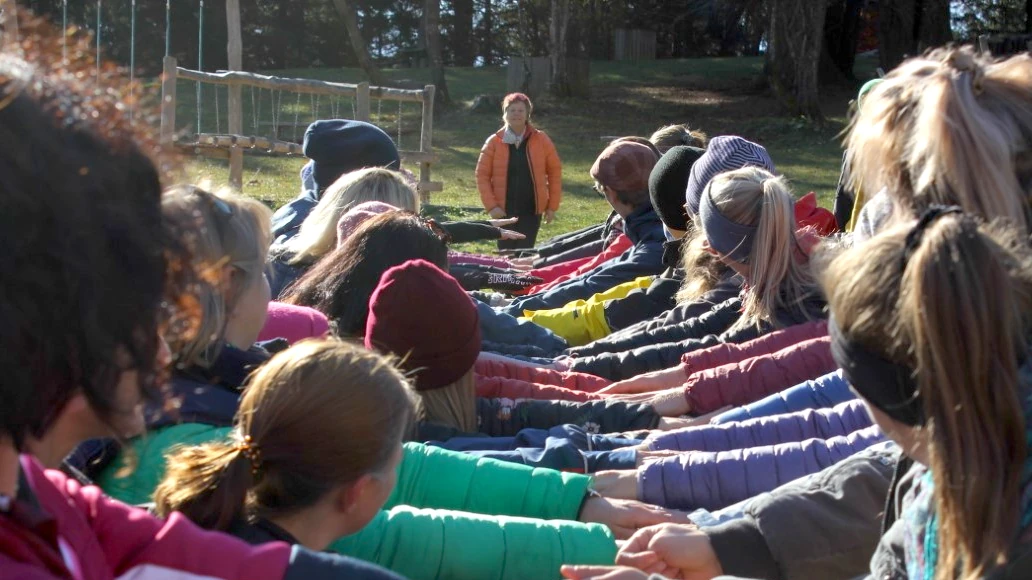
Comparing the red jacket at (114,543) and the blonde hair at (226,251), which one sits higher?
the blonde hair at (226,251)

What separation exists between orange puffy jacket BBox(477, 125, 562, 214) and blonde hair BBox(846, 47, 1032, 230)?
27.1 feet

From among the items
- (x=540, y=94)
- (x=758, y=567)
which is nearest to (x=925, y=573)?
(x=758, y=567)

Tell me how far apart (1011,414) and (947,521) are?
17cm

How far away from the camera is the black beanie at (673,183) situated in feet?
15.8

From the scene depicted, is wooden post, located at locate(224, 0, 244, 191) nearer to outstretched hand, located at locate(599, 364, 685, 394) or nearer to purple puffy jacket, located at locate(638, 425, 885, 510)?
outstretched hand, located at locate(599, 364, 685, 394)

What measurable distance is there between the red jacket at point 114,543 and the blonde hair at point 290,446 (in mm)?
371

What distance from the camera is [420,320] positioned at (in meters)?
2.90

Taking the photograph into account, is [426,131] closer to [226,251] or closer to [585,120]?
[585,120]

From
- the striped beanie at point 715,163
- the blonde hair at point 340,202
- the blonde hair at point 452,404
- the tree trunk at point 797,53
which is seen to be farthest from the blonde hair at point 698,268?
the tree trunk at point 797,53

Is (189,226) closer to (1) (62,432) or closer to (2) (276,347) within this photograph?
(1) (62,432)

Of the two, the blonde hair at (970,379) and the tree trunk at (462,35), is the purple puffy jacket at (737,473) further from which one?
the tree trunk at (462,35)

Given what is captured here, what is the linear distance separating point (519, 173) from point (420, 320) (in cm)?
782

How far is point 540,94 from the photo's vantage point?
88.9 feet

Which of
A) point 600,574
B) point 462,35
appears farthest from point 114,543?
point 462,35
